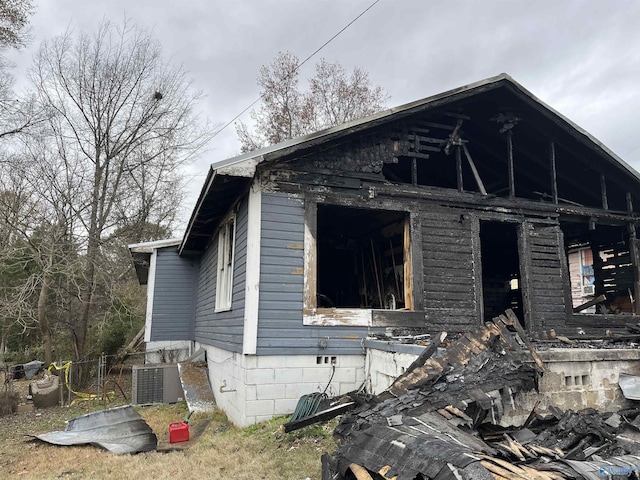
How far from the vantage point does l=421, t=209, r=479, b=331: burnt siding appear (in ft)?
25.2

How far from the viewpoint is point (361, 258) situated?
1189 cm

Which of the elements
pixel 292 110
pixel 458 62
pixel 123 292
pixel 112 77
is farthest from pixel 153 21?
pixel 458 62

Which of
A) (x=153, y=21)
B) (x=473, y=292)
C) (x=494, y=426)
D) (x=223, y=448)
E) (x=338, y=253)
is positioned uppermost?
(x=153, y=21)

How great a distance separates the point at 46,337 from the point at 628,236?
54.6 feet

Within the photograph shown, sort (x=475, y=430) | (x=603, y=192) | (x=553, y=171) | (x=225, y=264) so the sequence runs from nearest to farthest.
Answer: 1. (x=475, y=430)
2. (x=553, y=171)
3. (x=225, y=264)
4. (x=603, y=192)

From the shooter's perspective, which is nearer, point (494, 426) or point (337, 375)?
point (494, 426)

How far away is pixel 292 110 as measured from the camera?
23.1m

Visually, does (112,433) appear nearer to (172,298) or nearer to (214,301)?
(214,301)

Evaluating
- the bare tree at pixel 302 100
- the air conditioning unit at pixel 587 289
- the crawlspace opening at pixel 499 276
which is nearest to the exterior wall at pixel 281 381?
the crawlspace opening at pixel 499 276

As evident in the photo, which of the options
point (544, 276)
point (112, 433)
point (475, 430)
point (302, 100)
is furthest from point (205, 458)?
point (302, 100)

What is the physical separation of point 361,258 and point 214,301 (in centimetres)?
389

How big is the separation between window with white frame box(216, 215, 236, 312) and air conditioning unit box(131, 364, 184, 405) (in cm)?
222

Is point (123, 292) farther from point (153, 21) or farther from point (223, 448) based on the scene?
point (223, 448)

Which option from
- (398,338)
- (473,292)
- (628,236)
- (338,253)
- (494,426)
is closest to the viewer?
(494,426)
